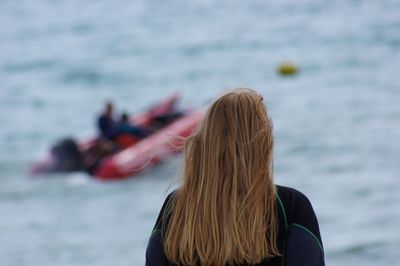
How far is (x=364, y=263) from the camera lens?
9.71 metres

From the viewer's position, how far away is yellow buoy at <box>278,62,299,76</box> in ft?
65.4

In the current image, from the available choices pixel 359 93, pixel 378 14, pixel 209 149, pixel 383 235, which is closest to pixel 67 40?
pixel 378 14

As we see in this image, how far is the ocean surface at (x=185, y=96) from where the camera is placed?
11.5m

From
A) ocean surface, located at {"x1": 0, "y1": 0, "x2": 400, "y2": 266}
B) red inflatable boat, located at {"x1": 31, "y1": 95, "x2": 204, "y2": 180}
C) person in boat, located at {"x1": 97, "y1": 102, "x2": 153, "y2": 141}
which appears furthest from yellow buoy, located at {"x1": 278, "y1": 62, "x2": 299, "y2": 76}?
person in boat, located at {"x1": 97, "y1": 102, "x2": 153, "y2": 141}

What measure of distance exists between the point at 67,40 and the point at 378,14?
8098 mm

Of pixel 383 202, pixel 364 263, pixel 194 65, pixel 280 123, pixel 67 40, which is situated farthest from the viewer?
pixel 67 40

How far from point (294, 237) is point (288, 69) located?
18.3 meters

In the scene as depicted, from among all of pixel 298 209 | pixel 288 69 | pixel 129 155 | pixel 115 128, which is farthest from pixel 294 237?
pixel 288 69

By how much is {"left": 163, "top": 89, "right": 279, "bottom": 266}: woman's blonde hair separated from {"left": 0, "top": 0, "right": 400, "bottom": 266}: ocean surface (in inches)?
119

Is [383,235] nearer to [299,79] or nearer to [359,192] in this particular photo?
[359,192]

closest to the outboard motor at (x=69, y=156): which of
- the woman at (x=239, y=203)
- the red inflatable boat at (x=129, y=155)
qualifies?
the red inflatable boat at (x=129, y=155)

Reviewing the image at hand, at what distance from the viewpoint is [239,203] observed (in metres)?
1.82

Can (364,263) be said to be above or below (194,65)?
below

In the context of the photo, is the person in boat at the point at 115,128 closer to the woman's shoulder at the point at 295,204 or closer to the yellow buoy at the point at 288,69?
the yellow buoy at the point at 288,69
